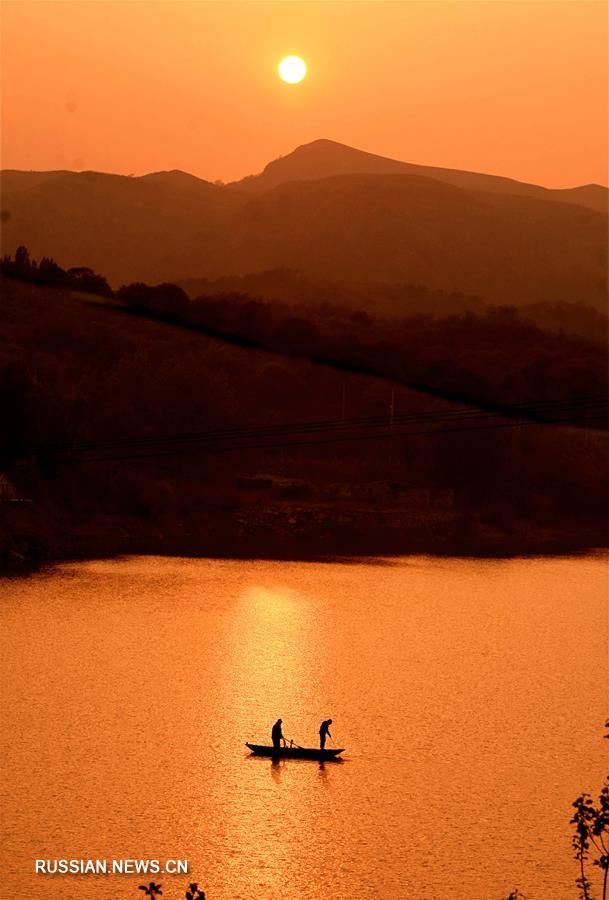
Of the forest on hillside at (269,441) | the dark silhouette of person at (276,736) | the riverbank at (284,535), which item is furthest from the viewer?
the forest on hillside at (269,441)

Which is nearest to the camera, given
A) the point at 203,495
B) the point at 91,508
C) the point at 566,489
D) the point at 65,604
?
the point at 65,604

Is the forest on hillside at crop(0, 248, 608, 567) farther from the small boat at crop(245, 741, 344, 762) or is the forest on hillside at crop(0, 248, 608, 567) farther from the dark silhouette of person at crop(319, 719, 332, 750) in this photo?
the small boat at crop(245, 741, 344, 762)

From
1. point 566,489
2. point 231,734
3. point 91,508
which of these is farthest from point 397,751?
point 566,489

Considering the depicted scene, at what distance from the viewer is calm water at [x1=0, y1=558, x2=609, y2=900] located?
76.6ft

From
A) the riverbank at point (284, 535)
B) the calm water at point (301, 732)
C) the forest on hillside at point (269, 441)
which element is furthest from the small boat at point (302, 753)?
the forest on hillside at point (269, 441)

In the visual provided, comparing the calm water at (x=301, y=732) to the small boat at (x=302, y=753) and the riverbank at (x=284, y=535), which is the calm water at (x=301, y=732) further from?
the riverbank at (x=284, y=535)

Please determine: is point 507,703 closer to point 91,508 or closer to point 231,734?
point 231,734

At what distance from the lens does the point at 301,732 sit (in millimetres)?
32500

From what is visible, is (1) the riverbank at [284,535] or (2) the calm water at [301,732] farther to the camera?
(1) the riverbank at [284,535]

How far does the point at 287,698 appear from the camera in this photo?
119ft

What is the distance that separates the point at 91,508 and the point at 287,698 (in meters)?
39.5

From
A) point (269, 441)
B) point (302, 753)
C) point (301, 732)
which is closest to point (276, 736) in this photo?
point (302, 753)

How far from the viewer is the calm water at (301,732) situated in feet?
76.6

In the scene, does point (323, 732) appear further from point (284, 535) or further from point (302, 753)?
point (284, 535)
